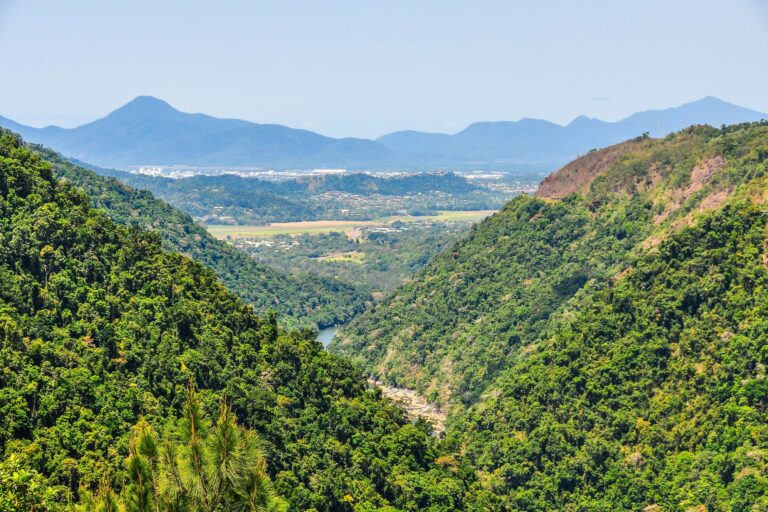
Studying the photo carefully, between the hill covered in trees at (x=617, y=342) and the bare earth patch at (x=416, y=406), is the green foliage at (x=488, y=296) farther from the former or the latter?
the bare earth patch at (x=416, y=406)

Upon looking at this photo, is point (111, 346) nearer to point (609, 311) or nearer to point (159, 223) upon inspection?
point (609, 311)

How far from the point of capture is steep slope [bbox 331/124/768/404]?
324ft

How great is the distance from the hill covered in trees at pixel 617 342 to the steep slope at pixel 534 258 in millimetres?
293

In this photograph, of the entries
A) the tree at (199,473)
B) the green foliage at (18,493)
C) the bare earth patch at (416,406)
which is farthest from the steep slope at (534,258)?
the tree at (199,473)

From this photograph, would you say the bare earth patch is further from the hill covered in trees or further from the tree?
the tree

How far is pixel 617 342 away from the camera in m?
78.1

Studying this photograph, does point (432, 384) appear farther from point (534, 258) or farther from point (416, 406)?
point (534, 258)

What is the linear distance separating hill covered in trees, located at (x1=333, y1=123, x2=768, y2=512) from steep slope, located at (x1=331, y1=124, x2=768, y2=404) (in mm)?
293

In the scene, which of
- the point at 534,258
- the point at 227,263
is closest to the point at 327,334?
the point at 227,263

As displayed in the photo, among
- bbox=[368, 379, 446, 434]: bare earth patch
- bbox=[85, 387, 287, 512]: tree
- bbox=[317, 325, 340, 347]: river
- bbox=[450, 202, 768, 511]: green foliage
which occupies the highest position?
bbox=[85, 387, 287, 512]: tree

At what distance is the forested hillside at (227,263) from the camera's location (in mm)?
140000

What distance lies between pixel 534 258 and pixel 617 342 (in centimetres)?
3841

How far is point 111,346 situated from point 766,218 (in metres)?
56.9

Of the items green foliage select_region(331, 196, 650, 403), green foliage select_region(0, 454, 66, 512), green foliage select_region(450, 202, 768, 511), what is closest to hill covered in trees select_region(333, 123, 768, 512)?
green foliage select_region(450, 202, 768, 511)
